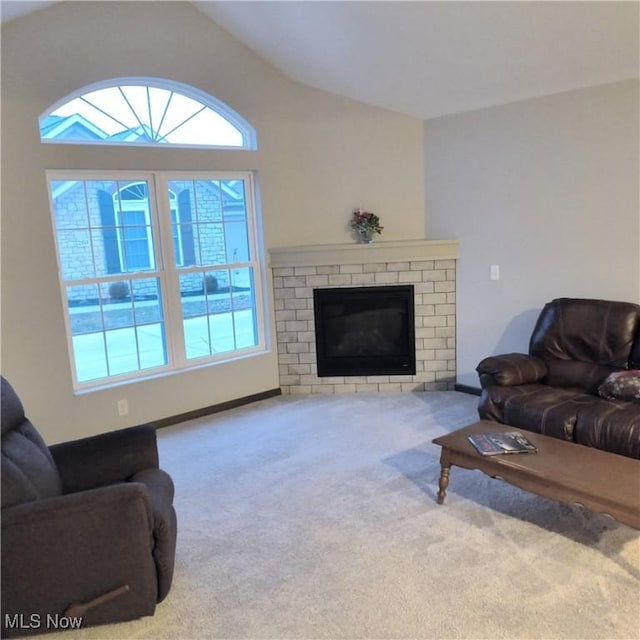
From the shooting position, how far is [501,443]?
2.72 m

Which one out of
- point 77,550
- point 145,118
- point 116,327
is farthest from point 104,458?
point 145,118

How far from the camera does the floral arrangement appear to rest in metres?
4.86

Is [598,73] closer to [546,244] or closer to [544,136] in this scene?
[544,136]

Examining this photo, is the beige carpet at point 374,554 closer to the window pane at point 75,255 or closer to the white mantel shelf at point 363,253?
the window pane at point 75,255

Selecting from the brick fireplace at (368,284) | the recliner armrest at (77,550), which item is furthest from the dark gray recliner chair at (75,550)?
the brick fireplace at (368,284)

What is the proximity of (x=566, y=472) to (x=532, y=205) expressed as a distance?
2.50m

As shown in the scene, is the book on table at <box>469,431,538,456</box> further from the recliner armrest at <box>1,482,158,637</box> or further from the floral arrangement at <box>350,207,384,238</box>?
the floral arrangement at <box>350,207,384,238</box>

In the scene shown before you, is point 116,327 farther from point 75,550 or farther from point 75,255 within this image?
point 75,550

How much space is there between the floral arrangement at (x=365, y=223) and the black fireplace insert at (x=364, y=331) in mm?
511

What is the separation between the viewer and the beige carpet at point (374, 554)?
2092 mm

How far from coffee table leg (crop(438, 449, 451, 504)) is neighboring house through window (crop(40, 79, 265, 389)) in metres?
2.39

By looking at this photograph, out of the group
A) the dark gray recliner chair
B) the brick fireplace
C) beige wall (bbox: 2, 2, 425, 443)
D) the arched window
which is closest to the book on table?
the dark gray recliner chair

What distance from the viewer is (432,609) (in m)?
2.15

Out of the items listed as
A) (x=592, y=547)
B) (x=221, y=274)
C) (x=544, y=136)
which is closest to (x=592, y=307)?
(x=544, y=136)
